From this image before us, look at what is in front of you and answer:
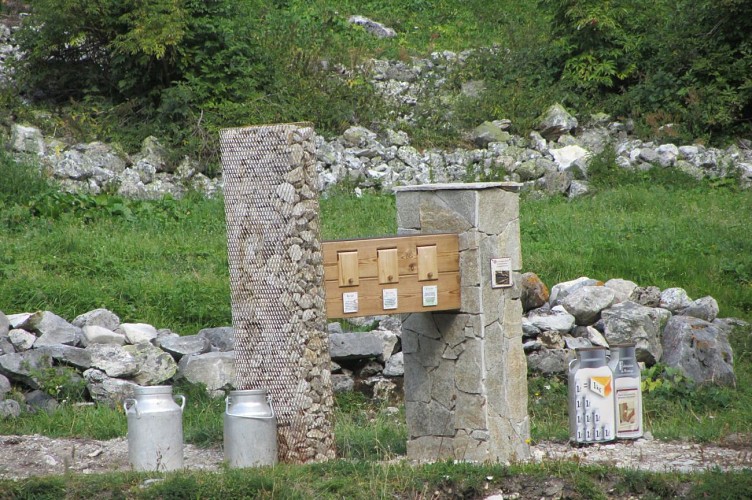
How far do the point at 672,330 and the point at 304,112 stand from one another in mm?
8405

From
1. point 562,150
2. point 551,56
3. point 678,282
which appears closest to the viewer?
point 678,282

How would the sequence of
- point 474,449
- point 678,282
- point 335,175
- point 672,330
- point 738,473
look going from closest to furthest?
point 738,473
point 474,449
point 672,330
point 678,282
point 335,175

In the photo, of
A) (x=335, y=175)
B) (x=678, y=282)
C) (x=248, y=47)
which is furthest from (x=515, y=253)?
(x=248, y=47)

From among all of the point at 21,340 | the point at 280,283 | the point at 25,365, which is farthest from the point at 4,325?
the point at 280,283

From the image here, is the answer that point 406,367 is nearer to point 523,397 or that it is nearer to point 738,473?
point 523,397

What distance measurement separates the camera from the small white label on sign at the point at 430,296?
6375 mm

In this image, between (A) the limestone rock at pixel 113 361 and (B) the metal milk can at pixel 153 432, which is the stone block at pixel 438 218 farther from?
(A) the limestone rock at pixel 113 361

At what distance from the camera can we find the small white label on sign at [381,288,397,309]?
6.26 m

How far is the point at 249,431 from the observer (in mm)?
5906

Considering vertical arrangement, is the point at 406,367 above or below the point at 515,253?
below

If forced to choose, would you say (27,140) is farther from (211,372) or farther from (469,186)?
(469,186)

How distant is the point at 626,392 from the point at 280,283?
8.32 feet

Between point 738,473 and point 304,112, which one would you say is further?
point 304,112

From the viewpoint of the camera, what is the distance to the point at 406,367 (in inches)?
270
